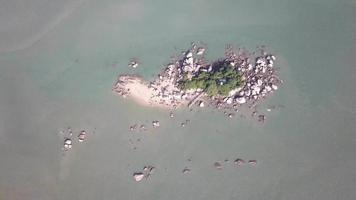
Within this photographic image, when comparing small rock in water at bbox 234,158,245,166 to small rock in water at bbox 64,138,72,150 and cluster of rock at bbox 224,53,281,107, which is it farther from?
small rock in water at bbox 64,138,72,150

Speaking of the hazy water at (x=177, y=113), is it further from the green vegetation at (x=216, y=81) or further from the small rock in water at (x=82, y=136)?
the green vegetation at (x=216, y=81)

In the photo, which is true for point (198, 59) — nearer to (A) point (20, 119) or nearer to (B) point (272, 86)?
(B) point (272, 86)

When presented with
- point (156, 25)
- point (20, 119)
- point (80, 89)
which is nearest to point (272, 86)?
point (156, 25)

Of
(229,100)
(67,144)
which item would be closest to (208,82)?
(229,100)

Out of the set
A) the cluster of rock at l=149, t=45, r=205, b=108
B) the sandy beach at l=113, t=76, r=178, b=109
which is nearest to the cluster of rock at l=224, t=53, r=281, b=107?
the cluster of rock at l=149, t=45, r=205, b=108

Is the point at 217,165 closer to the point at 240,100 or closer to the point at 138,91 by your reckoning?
the point at 240,100

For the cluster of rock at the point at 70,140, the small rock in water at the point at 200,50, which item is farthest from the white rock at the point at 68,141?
the small rock in water at the point at 200,50

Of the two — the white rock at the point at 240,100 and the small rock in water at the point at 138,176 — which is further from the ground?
Result: the white rock at the point at 240,100
